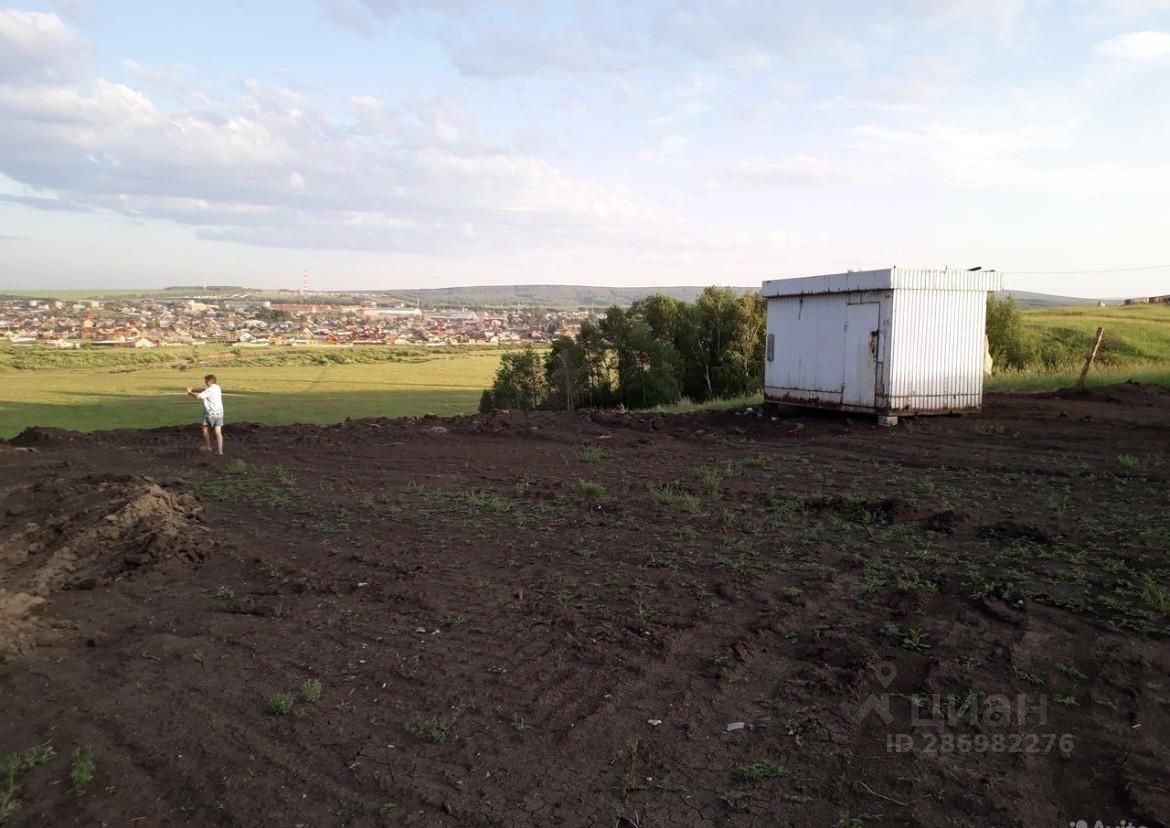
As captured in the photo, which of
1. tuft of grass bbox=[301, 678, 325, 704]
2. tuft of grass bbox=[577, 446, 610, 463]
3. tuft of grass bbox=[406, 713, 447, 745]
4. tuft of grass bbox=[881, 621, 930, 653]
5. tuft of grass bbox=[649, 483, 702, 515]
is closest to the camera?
tuft of grass bbox=[406, 713, 447, 745]

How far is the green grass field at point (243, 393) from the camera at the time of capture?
39.7 m

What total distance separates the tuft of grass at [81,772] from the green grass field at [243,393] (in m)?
33.2

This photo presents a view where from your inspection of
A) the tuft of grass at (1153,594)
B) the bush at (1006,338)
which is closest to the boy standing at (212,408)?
the tuft of grass at (1153,594)

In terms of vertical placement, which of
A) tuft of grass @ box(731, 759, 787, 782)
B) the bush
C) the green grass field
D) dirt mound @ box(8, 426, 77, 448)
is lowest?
the green grass field

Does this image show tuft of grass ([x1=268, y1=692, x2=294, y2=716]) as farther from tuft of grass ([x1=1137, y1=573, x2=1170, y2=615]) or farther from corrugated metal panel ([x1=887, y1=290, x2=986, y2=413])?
corrugated metal panel ([x1=887, y1=290, x2=986, y2=413])

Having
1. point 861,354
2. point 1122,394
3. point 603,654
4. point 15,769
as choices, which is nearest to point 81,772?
point 15,769

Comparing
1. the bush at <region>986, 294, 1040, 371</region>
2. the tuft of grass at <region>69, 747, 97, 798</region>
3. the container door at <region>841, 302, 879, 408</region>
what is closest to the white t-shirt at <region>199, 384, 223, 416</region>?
the tuft of grass at <region>69, 747, 97, 798</region>

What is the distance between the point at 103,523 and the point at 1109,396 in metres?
19.6

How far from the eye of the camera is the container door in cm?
1634

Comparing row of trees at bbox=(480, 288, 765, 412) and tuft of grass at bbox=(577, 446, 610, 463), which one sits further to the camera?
row of trees at bbox=(480, 288, 765, 412)

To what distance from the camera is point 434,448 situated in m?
15.3

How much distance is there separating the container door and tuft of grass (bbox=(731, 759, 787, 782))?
45.0ft

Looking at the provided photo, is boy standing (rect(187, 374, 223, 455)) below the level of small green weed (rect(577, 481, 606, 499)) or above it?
above

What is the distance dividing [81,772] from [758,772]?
10.7 feet
